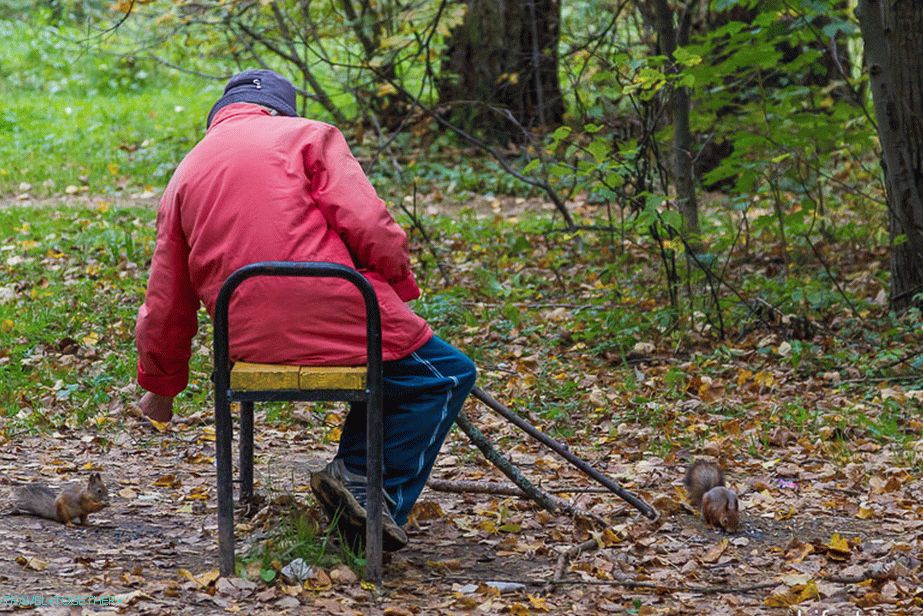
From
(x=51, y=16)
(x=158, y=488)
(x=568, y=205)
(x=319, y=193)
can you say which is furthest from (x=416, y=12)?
(x=51, y=16)

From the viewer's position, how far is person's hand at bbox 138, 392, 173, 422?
12.7 ft

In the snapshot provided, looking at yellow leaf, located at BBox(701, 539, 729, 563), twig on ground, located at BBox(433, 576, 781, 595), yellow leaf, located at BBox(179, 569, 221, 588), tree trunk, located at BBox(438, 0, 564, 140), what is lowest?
yellow leaf, located at BBox(701, 539, 729, 563)

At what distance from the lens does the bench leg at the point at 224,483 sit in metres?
3.41

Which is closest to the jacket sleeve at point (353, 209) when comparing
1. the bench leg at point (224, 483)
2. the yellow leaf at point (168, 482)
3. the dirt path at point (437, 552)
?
the bench leg at point (224, 483)

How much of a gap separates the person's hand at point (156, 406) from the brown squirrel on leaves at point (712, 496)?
2058mm

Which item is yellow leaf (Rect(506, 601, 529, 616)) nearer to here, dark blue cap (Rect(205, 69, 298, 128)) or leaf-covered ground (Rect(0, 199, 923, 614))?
leaf-covered ground (Rect(0, 199, 923, 614))

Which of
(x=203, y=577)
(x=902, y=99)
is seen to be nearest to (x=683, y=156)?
(x=902, y=99)

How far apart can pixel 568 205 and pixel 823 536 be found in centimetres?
722

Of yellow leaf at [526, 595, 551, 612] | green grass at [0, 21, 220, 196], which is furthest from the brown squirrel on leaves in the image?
green grass at [0, 21, 220, 196]

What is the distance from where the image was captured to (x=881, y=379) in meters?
6.25

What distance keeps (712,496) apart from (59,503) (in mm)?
2428

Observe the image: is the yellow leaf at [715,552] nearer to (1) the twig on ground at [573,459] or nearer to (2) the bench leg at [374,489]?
(1) the twig on ground at [573,459]

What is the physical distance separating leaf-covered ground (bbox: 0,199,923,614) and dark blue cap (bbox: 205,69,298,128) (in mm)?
1465

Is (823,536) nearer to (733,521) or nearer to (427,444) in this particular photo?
(733,521)
